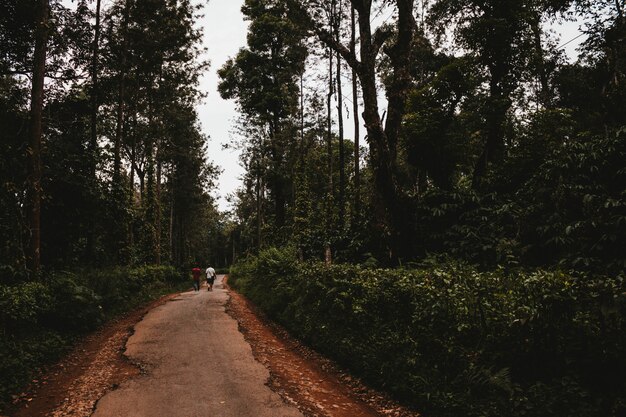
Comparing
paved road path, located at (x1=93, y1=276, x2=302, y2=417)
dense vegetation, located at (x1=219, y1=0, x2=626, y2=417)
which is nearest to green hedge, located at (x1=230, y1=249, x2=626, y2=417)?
dense vegetation, located at (x1=219, y1=0, x2=626, y2=417)

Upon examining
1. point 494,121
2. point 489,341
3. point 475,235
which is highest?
point 494,121

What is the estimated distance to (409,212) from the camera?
37.2 ft

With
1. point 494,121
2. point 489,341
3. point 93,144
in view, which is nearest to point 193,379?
point 489,341

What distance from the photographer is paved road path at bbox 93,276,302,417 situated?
535cm

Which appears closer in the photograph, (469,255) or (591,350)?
(591,350)

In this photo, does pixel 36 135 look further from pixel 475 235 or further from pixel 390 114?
pixel 475 235

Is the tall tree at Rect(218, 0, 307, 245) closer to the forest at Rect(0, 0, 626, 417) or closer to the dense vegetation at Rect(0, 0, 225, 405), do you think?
the forest at Rect(0, 0, 626, 417)

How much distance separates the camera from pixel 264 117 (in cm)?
2773

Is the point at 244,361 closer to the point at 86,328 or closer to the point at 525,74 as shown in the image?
the point at 86,328

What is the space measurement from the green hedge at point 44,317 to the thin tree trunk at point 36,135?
37.1 inches

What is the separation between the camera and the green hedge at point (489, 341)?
388 centimetres

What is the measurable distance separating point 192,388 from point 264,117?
2360 centimetres

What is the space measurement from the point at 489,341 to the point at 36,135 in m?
11.7

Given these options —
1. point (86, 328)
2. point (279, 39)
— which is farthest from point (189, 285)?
point (86, 328)
